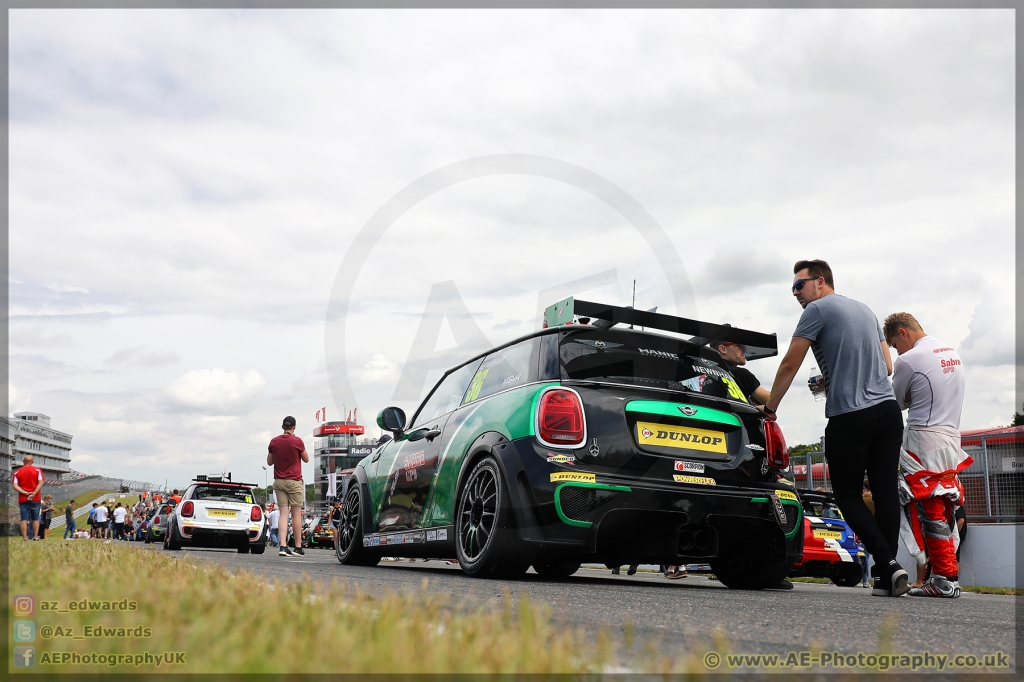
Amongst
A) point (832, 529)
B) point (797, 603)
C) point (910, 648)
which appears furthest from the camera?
point (832, 529)

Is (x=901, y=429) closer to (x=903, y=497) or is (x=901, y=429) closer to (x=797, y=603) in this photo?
(x=903, y=497)

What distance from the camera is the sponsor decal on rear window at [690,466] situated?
200 inches

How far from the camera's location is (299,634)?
A: 202 centimetres

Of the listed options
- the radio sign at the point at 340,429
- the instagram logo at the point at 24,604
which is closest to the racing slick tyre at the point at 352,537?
the instagram logo at the point at 24,604

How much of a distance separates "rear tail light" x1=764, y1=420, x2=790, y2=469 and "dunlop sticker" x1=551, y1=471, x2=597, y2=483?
1.31 meters

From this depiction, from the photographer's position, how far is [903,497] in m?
5.70

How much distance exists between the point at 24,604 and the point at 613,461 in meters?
3.24

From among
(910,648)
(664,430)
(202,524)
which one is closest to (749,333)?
(664,430)

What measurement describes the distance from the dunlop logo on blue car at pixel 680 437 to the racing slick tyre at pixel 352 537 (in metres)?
3.72

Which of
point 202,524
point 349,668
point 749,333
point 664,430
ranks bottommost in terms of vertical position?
point 202,524

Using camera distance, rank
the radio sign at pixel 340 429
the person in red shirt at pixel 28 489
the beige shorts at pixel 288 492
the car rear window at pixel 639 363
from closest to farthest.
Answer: the car rear window at pixel 639 363 → the beige shorts at pixel 288 492 → the person in red shirt at pixel 28 489 → the radio sign at pixel 340 429

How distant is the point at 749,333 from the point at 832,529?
14.9ft

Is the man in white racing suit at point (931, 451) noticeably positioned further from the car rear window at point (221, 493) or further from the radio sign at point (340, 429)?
the radio sign at point (340, 429)

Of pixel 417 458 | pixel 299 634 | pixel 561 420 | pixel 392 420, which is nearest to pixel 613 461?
pixel 561 420
